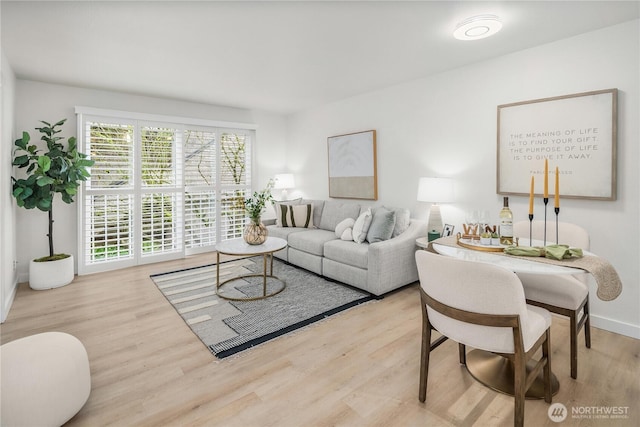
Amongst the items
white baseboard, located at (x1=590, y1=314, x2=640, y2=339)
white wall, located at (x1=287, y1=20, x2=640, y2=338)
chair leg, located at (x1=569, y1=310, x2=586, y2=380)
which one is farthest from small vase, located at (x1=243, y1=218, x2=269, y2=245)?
white baseboard, located at (x1=590, y1=314, x2=640, y2=339)

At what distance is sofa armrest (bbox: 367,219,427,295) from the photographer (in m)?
3.30

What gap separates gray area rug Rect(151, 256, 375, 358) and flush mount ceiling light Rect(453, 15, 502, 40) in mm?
2560

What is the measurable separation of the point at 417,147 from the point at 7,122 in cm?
454

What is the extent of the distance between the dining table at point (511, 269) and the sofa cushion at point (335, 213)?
210cm

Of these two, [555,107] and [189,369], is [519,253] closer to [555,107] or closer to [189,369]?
[555,107]

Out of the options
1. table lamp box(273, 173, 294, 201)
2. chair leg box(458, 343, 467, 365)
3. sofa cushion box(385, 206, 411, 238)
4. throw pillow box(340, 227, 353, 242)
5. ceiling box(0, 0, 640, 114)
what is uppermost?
ceiling box(0, 0, 640, 114)

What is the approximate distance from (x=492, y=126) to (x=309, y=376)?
296cm

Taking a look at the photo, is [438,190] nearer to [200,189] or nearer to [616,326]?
[616,326]

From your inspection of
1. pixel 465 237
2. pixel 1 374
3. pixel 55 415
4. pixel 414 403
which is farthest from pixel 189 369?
pixel 465 237

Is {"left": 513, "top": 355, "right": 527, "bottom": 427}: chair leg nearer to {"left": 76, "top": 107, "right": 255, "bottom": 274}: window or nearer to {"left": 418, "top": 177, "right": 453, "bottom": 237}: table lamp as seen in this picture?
{"left": 418, "top": 177, "right": 453, "bottom": 237}: table lamp

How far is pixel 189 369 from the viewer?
2.13 meters

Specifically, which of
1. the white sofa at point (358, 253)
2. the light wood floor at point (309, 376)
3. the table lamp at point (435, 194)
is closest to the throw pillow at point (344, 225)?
the white sofa at point (358, 253)

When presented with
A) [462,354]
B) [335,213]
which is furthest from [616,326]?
[335,213]

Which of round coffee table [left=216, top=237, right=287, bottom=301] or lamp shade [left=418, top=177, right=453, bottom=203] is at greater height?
lamp shade [left=418, top=177, right=453, bottom=203]
